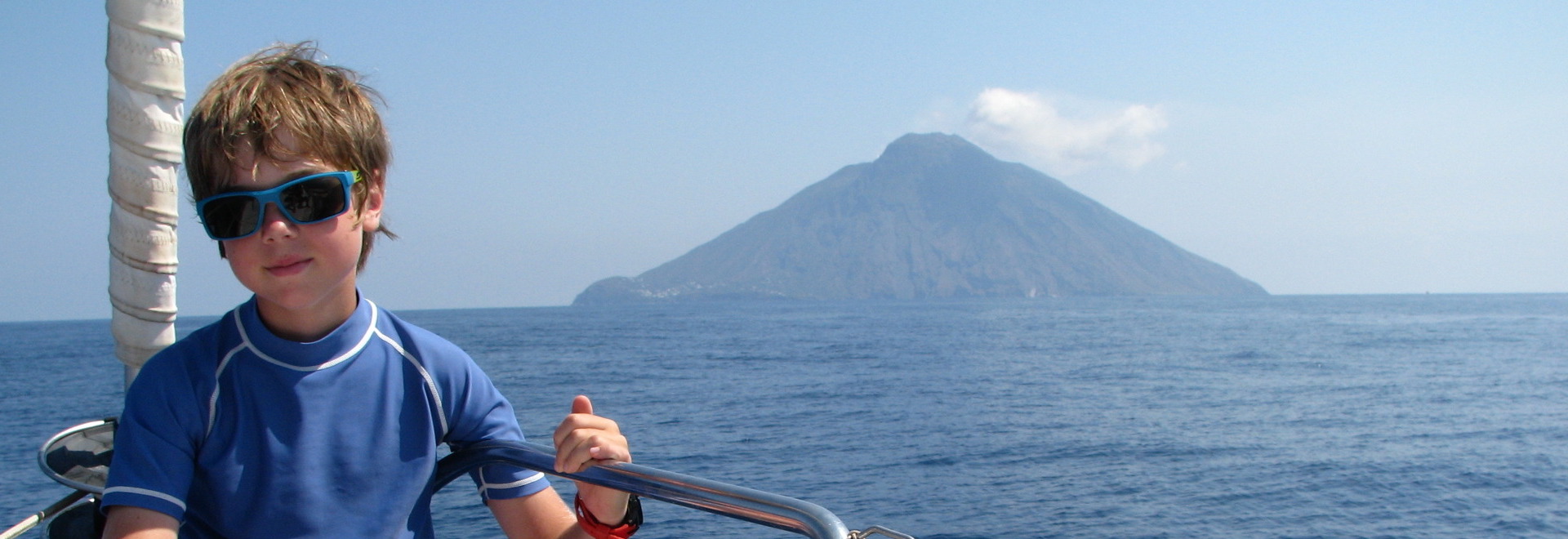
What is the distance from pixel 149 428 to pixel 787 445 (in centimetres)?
2870

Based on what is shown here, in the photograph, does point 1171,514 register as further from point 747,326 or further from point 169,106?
point 747,326

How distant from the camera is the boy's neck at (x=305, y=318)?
1.53 m

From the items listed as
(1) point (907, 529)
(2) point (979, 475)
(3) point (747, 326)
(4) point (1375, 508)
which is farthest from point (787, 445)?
(3) point (747, 326)

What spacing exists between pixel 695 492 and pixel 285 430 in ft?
1.98

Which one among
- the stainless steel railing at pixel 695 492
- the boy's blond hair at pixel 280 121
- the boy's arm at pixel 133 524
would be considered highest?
the boy's blond hair at pixel 280 121

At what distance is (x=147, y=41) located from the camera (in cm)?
230

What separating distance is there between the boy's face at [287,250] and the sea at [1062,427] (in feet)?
56.8

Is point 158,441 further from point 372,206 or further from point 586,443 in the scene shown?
point 586,443

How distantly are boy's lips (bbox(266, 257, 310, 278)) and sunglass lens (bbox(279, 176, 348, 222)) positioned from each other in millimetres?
72

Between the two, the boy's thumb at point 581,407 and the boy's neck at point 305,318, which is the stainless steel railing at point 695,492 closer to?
the boy's thumb at point 581,407

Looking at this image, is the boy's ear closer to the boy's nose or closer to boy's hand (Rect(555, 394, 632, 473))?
the boy's nose

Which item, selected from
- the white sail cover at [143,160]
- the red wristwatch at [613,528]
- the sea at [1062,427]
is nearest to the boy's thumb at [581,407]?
the red wristwatch at [613,528]

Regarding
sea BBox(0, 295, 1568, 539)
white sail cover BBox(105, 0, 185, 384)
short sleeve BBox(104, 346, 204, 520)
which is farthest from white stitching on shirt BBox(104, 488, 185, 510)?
sea BBox(0, 295, 1568, 539)

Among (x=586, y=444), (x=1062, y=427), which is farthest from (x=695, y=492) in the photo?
(x=1062, y=427)
